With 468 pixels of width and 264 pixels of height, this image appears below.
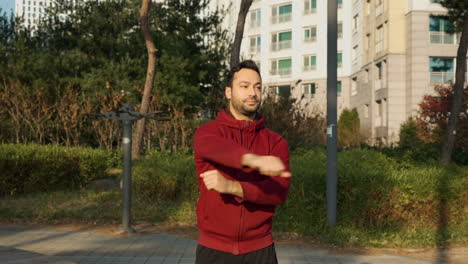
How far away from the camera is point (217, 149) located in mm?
2486

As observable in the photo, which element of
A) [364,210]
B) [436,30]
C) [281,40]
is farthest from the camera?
[281,40]

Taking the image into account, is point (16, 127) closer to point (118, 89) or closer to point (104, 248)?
point (118, 89)

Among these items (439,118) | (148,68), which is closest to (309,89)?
(439,118)

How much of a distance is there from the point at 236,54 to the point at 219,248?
14.2m

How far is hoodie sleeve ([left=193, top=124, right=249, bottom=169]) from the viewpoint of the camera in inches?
92.5

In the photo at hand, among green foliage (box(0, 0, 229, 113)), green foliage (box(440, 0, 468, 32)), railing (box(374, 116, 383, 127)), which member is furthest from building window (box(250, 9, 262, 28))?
green foliage (box(440, 0, 468, 32))

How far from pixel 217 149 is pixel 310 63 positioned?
5190cm

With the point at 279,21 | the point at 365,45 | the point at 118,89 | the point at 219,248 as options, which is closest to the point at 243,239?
→ the point at 219,248

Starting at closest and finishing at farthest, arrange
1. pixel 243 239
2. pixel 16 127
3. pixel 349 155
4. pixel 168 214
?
pixel 243 239 → pixel 168 214 → pixel 349 155 → pixel 16 127

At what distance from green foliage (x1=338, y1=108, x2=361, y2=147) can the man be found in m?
31.9

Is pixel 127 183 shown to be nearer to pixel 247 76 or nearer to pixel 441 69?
pixel 247 76

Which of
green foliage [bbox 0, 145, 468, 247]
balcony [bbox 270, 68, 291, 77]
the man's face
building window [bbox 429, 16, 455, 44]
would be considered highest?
building window [bbox 429, 16, 455, 44]

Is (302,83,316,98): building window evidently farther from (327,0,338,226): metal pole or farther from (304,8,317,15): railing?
(327,0,338,226): metal pole

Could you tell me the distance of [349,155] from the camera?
13.8 m
